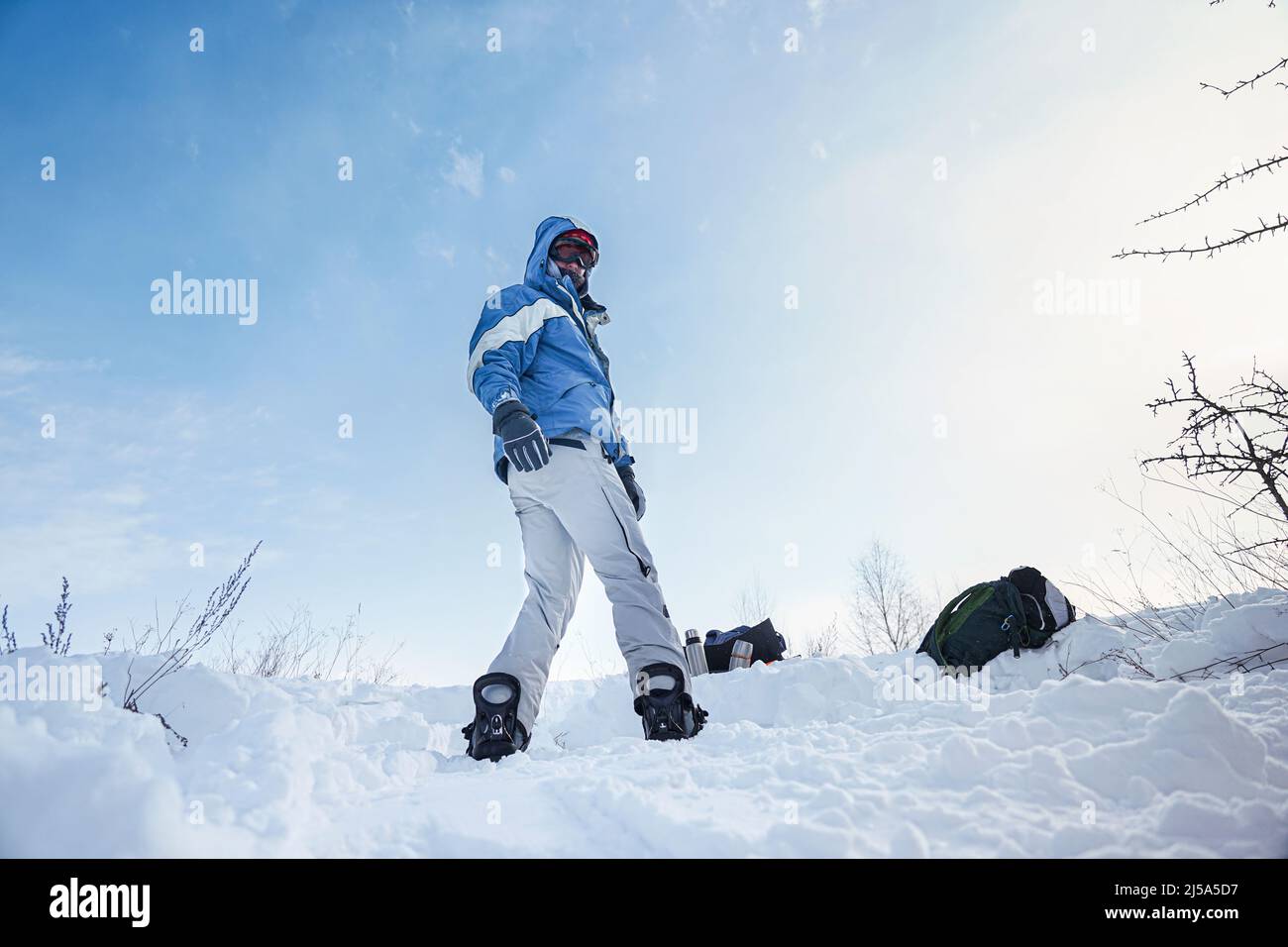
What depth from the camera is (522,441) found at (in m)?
2.27

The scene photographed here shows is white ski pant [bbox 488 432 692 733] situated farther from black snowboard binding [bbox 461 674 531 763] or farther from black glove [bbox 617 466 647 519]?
black glove [bbox 617 466 647 519]

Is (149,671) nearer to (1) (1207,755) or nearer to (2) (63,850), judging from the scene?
(2) (63,850)

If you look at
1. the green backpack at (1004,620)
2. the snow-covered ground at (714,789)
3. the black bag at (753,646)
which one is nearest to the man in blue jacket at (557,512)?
the snow-covered ground at (714,789)

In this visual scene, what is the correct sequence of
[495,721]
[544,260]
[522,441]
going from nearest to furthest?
1. [495,721]
2. [522,441]
3. [544,260]

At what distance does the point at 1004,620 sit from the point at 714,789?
3466 mm

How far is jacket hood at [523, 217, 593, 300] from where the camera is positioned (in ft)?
9.56

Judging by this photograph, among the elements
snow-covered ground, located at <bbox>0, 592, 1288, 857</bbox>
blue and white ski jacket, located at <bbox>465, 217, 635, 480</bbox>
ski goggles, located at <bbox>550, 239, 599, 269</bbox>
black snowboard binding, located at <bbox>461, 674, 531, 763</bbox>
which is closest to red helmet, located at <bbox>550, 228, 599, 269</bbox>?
ski goggles, located at <bbox>550, 239, 599, 269</bbox>

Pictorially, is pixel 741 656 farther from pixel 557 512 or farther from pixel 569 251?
pixel 569 251

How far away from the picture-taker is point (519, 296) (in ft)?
8.80

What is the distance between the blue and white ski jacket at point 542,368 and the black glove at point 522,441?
13 centimetres
